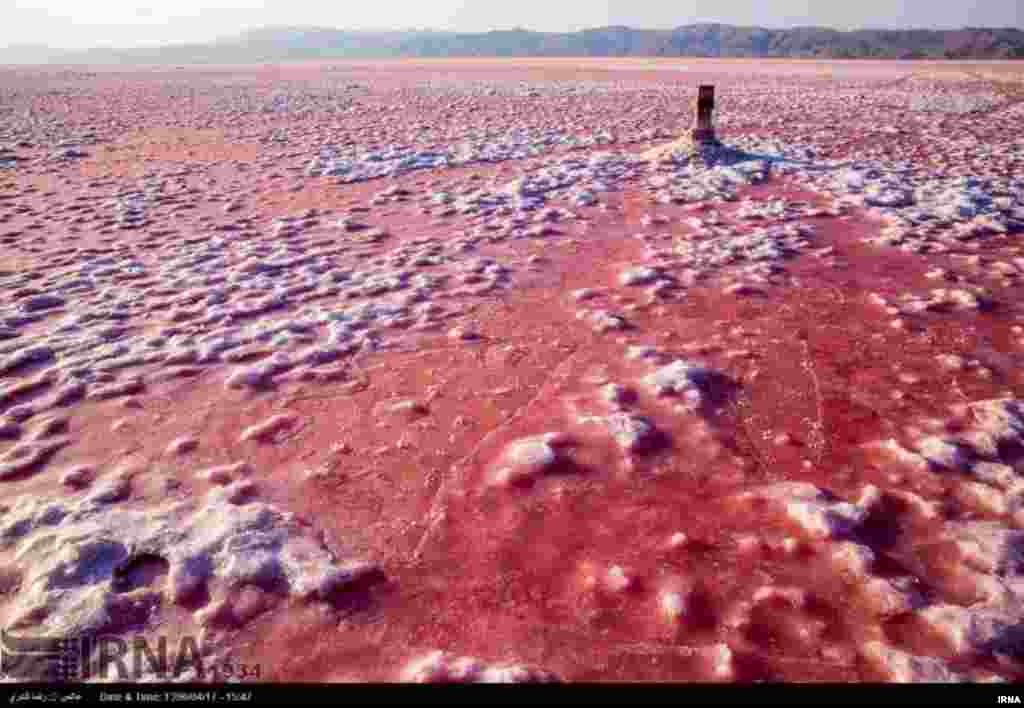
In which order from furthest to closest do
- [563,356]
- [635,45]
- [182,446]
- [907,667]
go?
[635,45] < [563,356] < [182,446] < [907,667]

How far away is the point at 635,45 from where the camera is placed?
121625mm

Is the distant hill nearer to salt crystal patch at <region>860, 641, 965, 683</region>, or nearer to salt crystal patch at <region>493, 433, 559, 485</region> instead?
salt crystal patch at <region>493, 433, 559, 485</region>

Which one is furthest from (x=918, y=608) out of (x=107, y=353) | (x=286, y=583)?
(x=107, y=353)

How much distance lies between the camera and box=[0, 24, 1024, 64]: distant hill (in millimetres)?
82000

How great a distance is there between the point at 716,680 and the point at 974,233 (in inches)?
219

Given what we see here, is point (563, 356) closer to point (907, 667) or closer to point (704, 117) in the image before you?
point (907, 667)

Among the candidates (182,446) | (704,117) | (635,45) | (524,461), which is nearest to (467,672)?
(524,461)

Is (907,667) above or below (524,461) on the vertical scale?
below

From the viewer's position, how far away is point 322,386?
331 cm

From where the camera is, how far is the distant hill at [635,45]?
82000 mm

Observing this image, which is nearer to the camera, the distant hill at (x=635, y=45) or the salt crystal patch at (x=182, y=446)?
the salt crystal patch at (x=182, y=446)

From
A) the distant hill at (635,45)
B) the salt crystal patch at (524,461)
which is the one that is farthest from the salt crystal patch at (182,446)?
the distant hill at (635,45)

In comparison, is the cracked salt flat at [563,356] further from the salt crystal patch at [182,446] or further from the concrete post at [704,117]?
the concrete post at [704,117]
